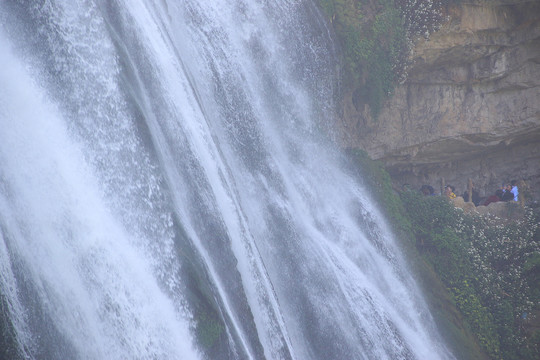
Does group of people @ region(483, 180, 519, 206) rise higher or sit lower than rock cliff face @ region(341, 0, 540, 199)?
lower

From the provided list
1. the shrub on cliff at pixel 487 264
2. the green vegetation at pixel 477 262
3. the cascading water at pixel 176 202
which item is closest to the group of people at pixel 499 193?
the green vegetation at pixel 477 262

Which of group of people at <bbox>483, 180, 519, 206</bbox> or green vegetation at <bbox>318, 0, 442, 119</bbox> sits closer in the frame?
green vegetation at <bbox>318, 0, 442, 119</bbox>

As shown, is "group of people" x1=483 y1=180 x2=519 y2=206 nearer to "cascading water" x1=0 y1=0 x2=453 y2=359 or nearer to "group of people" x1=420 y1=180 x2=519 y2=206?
"group of people" x1=420 y1=180 x2=519 y2=206

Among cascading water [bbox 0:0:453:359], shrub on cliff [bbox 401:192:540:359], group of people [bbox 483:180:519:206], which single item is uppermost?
cascading water [bbox 0:0:453:359]

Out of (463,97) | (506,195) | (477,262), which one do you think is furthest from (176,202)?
(506,195)

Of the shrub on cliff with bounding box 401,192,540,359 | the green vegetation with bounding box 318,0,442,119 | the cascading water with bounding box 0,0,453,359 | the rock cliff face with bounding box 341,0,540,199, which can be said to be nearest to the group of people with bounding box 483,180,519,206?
the shrub on cliff with bounding box 401,192,540,359

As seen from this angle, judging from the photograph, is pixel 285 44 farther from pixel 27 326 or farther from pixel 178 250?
pixel 27 326

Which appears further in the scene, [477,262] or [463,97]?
[463,97]

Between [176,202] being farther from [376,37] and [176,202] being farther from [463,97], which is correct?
[463,97]
